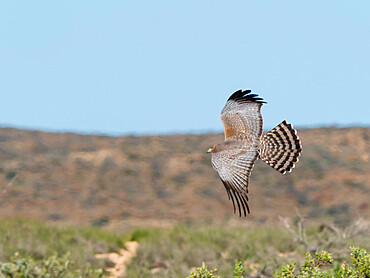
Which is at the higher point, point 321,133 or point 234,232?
point 321,133

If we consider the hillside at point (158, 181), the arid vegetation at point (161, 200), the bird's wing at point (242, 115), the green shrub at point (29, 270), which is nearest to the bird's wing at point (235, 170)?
the bird's wing at point (242, 115)

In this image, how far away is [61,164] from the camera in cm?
3388

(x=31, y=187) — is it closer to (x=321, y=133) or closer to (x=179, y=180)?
(x=179, y=180)

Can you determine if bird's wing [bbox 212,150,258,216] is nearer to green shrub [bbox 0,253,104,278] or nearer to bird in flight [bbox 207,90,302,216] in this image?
bird in flight [bbox 207,90,302,216]

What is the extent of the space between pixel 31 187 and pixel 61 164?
3979 millimetres

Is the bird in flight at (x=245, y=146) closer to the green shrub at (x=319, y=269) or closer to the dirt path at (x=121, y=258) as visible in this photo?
the green shrub at (x=319, y=269)

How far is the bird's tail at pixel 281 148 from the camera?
335 inches

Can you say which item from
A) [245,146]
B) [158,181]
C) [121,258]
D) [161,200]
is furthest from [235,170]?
[158,181]

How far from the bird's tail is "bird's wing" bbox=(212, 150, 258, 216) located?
0.79 meters

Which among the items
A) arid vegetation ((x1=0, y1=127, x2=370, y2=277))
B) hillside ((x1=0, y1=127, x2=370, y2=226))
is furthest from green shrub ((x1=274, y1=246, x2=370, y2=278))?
hillside ((x1=0, y1=127, x2=370, y2=226))

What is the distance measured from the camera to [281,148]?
28.4ft

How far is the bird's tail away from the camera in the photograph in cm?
850

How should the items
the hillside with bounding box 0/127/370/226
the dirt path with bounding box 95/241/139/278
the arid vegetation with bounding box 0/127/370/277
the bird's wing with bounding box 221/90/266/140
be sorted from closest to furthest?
the bird's wing with bounding box 221/90/266/140
the dirt path with bounding box 95/241/139/278
the arid vegetation with bounding box 0/127/370/277
the hillside with bounding box 0/127/370/226

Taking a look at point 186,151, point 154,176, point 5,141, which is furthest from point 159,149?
point 5,141
